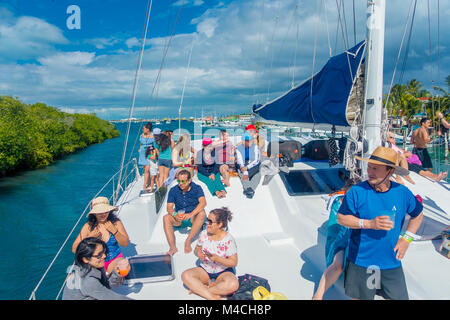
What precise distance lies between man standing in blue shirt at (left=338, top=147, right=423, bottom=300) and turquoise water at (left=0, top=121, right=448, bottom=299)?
201 inches

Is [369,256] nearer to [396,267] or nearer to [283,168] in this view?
[396,267]

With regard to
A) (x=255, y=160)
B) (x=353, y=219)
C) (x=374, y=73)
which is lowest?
(x=353, y=219)

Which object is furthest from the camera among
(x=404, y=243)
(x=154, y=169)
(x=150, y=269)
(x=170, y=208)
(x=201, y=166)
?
(x=154, y=169)

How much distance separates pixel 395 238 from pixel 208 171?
3.48 meters

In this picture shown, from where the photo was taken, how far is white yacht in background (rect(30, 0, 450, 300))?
2.79 meters

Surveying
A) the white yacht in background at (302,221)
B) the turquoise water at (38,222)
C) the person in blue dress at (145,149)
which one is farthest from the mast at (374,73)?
the turquoise water at (38,222)

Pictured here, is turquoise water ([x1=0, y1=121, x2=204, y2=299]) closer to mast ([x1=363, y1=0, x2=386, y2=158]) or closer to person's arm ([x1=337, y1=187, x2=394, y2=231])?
person's arm ([x1=337, y1=187, x2=394, y2=231])

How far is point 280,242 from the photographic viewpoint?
12.5 feet

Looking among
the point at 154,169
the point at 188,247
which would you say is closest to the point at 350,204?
the point at 188,247

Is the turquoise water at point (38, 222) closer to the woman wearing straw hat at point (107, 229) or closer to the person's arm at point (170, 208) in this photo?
the person's arm at point (170, 208)

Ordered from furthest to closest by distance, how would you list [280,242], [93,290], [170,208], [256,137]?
[256,137] < [280,242] < [170,208] < [93,290]

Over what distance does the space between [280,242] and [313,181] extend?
1455mm

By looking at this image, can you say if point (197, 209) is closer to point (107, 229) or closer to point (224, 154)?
point (107, 229)

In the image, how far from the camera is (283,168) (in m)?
5.05
